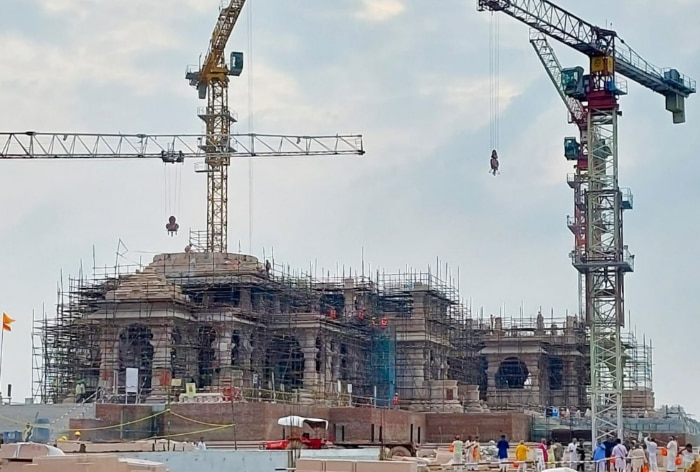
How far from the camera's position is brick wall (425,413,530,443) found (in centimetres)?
7806

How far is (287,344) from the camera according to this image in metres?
83.2

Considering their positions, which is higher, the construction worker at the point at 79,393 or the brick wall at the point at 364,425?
the construction worker at the point at 79,393

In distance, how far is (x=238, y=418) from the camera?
207 feet

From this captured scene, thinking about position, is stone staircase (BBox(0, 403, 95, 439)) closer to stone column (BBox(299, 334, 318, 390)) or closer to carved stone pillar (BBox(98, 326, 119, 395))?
carved stone pillar (BBox(98, 326, 119, 395))

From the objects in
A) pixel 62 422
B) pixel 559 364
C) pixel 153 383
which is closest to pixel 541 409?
pixel 559 364

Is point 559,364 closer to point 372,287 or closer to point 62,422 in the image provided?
point 372,287

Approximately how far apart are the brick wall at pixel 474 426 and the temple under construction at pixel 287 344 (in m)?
5.43

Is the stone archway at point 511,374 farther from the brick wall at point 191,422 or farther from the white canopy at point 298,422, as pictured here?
the white canopy at point 298,422

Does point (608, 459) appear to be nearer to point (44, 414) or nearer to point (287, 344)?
point (44, 414)

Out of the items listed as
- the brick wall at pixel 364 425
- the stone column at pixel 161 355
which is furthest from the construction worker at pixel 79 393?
the brick wall at pixel 364 425

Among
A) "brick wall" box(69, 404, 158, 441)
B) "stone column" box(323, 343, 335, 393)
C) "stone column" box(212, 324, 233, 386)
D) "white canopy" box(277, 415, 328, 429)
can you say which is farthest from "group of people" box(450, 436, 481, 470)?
"stone column" box(323, 343, 335, 393)

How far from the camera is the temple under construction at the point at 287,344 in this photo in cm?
7744

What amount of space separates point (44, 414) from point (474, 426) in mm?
25517

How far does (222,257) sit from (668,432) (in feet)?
96.1
